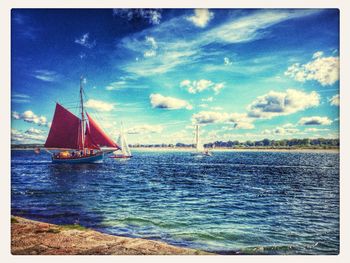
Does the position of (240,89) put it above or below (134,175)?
above

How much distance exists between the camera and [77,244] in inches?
176

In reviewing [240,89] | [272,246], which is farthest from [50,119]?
[272,246]

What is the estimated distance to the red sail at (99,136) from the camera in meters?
6.12

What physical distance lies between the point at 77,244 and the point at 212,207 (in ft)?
8.03

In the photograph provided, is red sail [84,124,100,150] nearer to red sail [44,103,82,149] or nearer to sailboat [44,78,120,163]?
sailboat [44,78,120,163]

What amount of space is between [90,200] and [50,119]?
6.03 ft

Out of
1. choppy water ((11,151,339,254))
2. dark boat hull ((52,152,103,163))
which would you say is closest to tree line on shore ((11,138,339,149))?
choppy water ((11,151,339,254))

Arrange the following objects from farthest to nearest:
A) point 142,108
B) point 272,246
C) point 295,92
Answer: point 142,108
point 295,92
point 272,246

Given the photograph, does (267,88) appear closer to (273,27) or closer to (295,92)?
(295,92)

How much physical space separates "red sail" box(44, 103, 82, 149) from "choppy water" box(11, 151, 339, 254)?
0.60 metres

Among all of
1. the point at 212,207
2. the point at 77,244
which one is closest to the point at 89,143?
the point at 77,244

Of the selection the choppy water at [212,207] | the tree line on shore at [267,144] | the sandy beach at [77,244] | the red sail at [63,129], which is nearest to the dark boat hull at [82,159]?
the red sail at [63,129]

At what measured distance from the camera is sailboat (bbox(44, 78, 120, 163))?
19.5 feet

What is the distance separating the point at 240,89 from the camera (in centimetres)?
541
